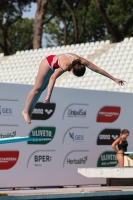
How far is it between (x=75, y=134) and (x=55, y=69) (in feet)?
20.1

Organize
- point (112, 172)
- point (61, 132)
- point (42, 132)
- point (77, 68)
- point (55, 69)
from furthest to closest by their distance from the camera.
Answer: point (61, 132), point (42, 132), point (112, 172), point (55, 69), point (77, 68)

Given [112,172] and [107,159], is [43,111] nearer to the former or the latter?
[107,159]

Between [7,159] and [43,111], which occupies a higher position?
[43,111]

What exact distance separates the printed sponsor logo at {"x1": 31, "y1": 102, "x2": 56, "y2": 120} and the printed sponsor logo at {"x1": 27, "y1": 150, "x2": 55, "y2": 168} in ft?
2.56

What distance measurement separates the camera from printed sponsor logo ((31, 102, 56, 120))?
41.5 ft

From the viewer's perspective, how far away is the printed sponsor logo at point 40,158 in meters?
12.7

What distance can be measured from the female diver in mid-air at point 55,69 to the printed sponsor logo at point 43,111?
493 centimetres

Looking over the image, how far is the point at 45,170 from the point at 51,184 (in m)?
0.38

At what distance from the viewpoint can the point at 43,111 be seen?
12750mm

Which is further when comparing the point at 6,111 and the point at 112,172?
the point at 6,111

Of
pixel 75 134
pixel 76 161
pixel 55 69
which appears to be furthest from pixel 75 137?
pixel 55 69

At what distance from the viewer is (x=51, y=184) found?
42.8ft

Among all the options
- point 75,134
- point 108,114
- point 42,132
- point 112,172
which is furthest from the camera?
point 108,114

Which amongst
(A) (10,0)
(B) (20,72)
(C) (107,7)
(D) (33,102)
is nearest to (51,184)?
(D) (33,102)
